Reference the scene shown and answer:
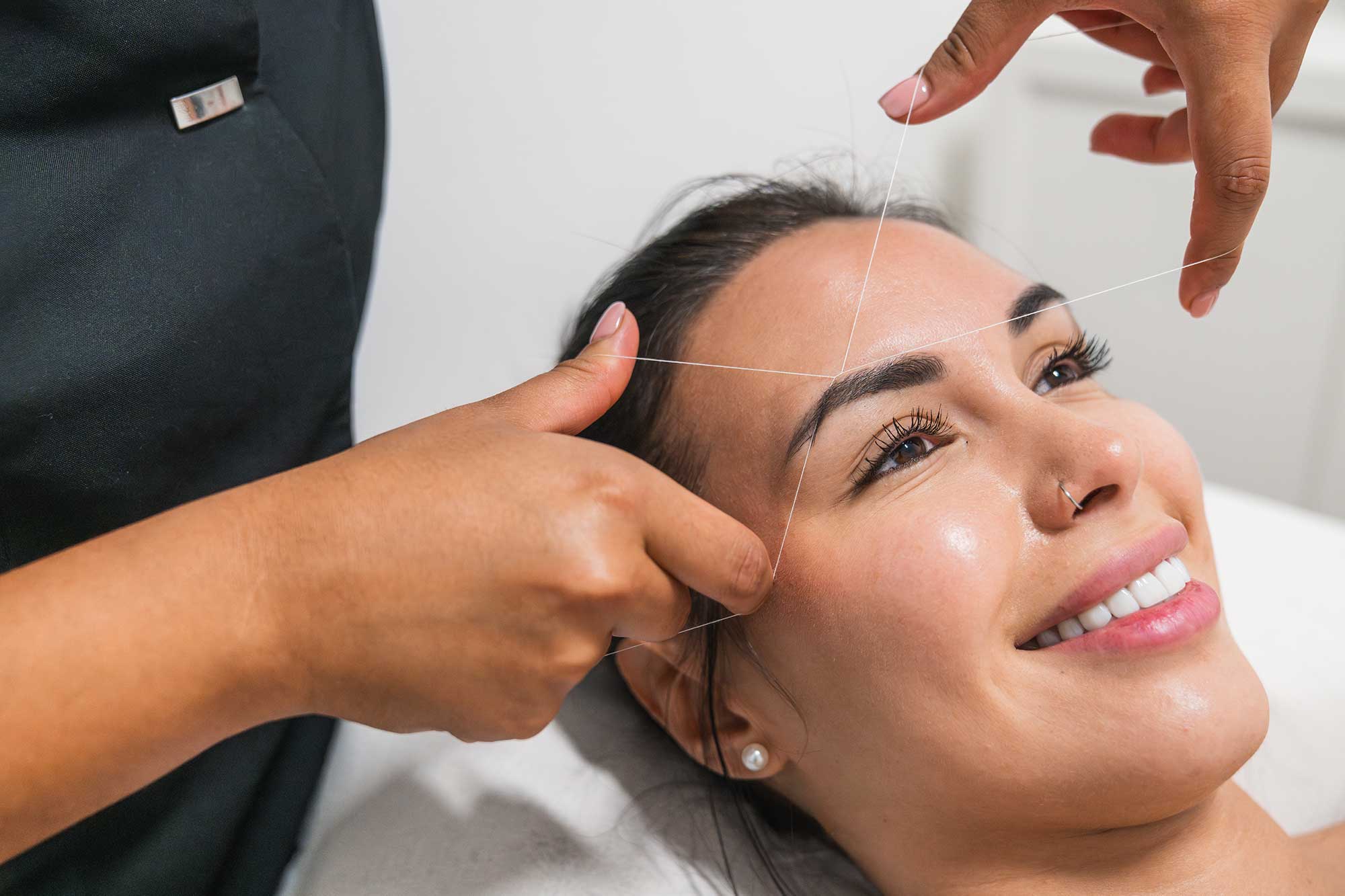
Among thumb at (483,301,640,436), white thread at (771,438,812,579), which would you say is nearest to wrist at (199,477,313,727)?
thumb at (483,301,640,436)

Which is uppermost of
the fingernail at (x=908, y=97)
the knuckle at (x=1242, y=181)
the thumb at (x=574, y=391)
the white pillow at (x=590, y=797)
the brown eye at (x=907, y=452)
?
the fingernail at (x=908, y=97)

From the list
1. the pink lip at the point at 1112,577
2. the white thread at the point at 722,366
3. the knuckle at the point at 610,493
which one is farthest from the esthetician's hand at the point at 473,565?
the pink lip at the point at 1112,577

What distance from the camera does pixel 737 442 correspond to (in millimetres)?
1012

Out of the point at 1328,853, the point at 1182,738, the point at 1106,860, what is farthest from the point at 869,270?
the point at 1328,853

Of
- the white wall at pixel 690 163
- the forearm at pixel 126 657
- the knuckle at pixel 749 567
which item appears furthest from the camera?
the white wall at pixel 690 163

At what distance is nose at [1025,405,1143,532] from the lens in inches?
35.5

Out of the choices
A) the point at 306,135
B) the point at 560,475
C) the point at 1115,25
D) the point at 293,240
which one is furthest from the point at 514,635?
the point at 1115,25

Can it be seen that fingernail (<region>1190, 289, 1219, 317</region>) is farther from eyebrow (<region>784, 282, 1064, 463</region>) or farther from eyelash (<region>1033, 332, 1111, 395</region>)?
eyebrow (<region>784, 282, 1064, 463</region>)

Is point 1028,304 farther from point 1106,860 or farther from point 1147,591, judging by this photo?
point 1106,860

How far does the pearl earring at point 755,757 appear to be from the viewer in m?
1.10

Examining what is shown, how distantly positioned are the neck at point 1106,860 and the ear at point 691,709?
161 mm

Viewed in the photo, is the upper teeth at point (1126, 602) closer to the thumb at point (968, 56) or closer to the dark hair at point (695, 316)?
the dark hair at point (695, 316)

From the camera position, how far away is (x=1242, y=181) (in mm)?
967

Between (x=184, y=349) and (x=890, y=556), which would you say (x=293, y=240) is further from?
(x=890, y=556)
